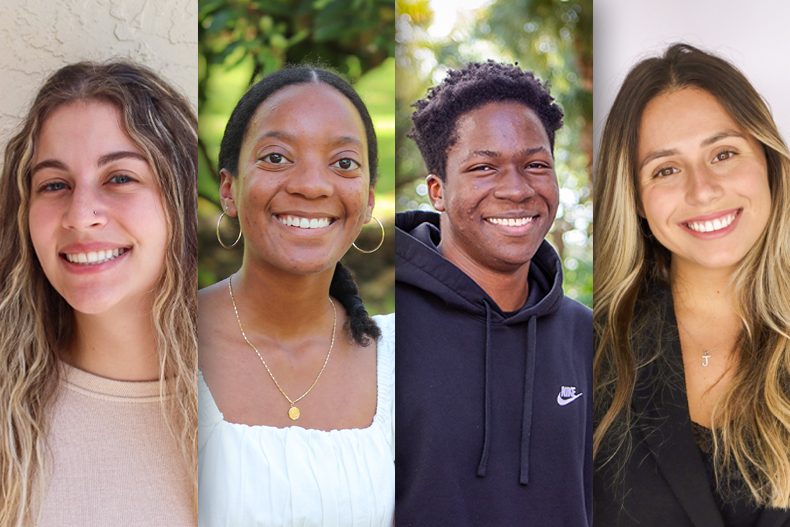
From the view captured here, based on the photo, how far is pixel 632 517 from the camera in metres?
2.93

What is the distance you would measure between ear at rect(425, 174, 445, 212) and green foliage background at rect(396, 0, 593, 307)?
0.03m

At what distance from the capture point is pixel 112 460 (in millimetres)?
2441

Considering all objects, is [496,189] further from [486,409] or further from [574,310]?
[486,409]

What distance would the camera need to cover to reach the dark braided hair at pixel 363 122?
8.45 feet

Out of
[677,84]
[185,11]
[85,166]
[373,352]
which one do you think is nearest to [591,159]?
[677,84]

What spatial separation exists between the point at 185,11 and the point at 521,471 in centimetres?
239

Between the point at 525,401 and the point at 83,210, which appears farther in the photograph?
the point at 525,401

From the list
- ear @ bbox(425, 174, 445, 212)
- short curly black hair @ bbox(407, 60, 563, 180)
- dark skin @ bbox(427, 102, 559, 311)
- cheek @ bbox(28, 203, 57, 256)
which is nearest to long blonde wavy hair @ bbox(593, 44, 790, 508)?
dark skin @ bbox(427, 102, 559, 311)

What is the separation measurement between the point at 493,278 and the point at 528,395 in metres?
0.54

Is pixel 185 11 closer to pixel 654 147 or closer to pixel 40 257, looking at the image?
pixel 40 257

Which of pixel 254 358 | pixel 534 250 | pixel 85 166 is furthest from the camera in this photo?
pixel 534 250

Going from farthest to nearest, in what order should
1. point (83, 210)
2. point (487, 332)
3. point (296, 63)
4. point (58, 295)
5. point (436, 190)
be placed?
point (436, 190)
point (487, 332)
point (296, 63)
point (58, 295)
point (83, 210)

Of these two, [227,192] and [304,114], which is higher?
[304,114]

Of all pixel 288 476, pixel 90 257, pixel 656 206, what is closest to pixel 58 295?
pixel 90 257
